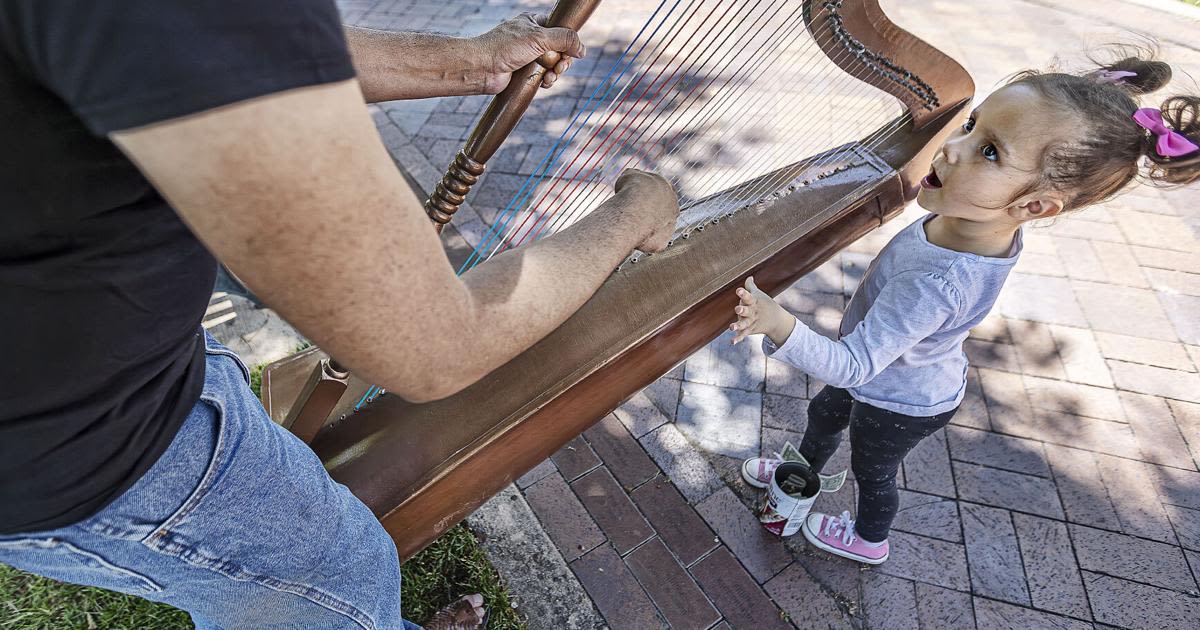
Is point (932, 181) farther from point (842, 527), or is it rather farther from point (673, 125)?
point (673, 125)

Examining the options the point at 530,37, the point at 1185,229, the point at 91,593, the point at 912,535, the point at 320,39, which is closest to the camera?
the point at 320,39

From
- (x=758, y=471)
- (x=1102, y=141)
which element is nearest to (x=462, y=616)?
(x=758, y=471)

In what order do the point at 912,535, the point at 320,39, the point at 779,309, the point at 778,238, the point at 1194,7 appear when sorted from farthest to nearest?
the point at 1194,7 → the point at 912,535 → the point at 778,238 → the point at 779,309 → the point at 320,39

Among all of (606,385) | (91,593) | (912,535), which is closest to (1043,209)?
(606,385)

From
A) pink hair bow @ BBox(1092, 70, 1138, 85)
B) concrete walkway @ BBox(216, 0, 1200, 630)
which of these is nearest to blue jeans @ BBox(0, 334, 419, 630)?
concrete walkway @ BBox(216, 0, 1200, 630)

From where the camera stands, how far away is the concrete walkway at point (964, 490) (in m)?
1.98

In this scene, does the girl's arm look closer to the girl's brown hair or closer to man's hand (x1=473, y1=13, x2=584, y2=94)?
the girl's brown hair

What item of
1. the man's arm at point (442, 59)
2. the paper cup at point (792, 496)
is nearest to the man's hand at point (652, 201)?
the man's arm at point (442, 59)

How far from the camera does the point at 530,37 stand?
123 centimetres

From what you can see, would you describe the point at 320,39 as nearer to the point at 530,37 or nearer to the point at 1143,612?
the point at 530,37

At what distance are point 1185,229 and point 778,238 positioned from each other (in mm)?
3045

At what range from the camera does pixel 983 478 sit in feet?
7.55

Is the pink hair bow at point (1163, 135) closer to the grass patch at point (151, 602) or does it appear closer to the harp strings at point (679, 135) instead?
the harp strings at point (679, 135)

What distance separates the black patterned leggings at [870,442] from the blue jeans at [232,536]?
1203 millimetres
